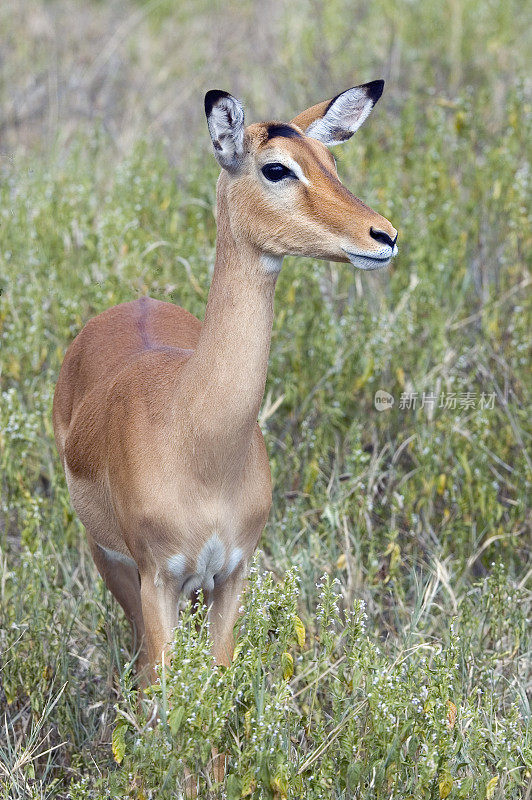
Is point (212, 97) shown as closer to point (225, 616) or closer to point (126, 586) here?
point (225, 616)

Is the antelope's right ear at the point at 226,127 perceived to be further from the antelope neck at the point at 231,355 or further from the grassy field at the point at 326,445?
the grassy field at the point at 326,445

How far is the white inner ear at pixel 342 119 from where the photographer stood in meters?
3.53

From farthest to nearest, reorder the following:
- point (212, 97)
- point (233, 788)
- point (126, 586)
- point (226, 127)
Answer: point (126, 586)
point (226, 127)
point (212, 97)
point (233, 788)

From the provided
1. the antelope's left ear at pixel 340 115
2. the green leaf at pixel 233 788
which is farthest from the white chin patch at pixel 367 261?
the green leaf at pixel 233 788

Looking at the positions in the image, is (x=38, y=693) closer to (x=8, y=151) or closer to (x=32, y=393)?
(x=32, y=393)

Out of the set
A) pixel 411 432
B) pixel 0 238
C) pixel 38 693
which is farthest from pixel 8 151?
pixel 38 693

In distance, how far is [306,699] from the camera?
3783 millimetres

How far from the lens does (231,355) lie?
3207 millimetres

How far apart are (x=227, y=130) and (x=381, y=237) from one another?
57 cm

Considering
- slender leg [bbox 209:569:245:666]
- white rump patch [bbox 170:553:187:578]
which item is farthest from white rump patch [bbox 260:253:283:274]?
slender leg [bbox 209:569:245:666]

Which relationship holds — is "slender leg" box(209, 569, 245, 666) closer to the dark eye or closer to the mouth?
the mouth

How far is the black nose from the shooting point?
→ 293 cm

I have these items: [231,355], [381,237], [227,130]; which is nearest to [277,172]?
[227,130]

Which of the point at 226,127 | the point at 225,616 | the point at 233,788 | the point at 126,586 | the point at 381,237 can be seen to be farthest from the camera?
the point at 126,586
